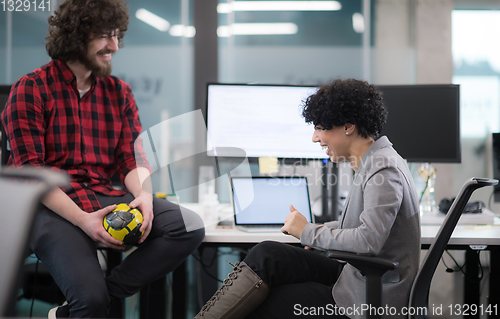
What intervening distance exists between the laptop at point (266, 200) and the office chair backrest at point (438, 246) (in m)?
0.60

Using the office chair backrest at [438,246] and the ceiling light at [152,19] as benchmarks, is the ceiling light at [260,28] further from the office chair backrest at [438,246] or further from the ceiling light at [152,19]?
the office chair backrest at [438,246]

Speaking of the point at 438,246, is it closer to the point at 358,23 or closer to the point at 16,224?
the point at 16,224

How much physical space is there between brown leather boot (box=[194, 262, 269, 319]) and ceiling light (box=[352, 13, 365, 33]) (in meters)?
2.41

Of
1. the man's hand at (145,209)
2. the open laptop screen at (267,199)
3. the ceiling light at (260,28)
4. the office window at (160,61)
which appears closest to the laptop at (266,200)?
the open laptop screen at (267,199)

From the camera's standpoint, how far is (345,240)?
39.7 inches

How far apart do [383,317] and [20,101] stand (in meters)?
1.42

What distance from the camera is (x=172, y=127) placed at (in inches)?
119

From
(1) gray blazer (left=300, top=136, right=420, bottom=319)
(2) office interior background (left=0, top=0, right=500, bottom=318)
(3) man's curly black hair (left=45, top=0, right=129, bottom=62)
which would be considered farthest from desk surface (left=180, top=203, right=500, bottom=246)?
(2) office interior background (left=0, top=0, right=500, bottom=318)

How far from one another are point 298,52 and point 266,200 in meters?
1.74

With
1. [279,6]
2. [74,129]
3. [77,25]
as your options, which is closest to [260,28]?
[279,6]

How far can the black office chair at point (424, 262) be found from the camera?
94 cm

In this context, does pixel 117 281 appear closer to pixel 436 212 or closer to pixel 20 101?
pixel 20 101

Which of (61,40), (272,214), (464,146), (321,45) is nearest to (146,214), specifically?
(272,214)

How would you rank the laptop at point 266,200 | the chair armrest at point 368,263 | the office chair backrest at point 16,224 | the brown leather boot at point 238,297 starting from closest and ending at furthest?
1. the office chair backrest at point 16,224
2. the chair armrest at point 368,263
3. the brown leather boot at point 238,297
4. the laptop at point 266,200
